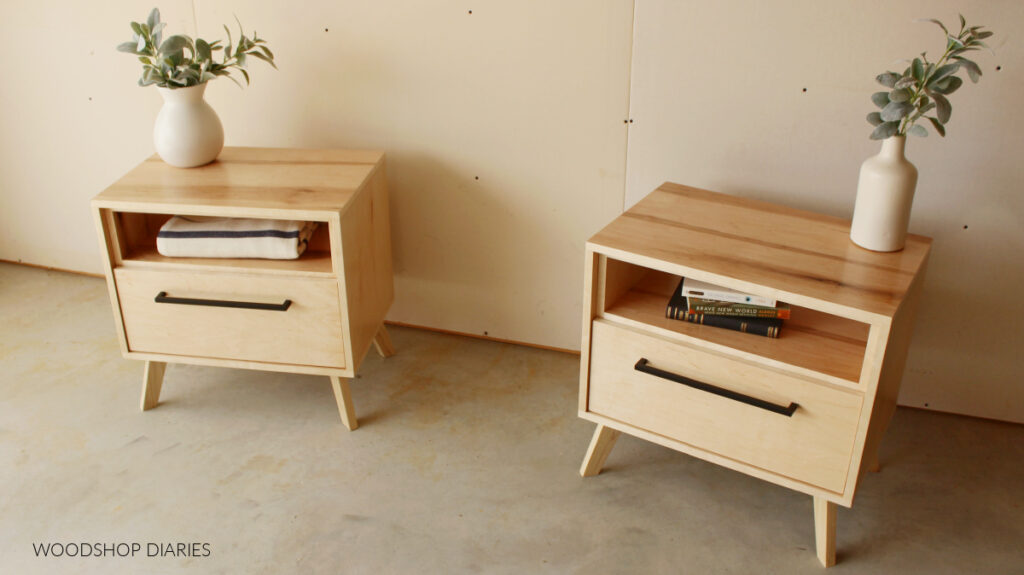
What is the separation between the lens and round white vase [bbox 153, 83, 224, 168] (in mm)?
1788

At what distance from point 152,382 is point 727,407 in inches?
49.1

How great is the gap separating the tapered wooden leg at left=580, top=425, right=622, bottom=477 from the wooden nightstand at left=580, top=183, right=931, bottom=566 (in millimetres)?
28

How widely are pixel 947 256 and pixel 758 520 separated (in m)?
0.65

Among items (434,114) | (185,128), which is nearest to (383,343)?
(434,114)

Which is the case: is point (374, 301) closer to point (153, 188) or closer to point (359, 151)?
point (359, 151)

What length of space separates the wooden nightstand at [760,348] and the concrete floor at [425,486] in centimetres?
16

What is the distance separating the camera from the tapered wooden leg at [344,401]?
5.90ft

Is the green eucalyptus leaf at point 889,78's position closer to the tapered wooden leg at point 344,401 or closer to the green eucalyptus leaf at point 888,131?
the green eucalyptus leaf at point 888,131

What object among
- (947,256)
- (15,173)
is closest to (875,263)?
(947,256)

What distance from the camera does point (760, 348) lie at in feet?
4.61

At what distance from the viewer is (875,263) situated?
1409mm

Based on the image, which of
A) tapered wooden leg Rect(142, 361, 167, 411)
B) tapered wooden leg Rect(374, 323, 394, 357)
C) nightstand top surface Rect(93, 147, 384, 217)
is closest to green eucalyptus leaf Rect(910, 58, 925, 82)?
nightstand top surface Rect(93, 147, 384, 217)

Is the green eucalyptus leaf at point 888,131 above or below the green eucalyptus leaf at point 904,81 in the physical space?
below

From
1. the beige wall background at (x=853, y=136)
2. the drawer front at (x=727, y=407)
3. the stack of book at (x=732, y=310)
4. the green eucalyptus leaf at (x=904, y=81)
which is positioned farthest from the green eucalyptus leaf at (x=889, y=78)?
the drawer front at (x=727, y=407)
